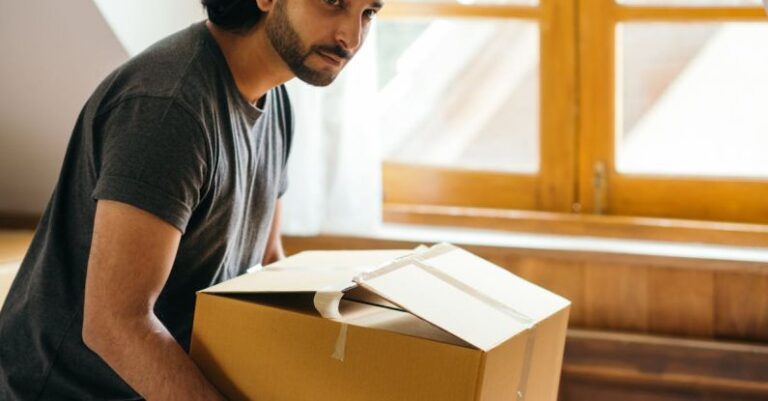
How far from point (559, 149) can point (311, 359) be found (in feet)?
3.87

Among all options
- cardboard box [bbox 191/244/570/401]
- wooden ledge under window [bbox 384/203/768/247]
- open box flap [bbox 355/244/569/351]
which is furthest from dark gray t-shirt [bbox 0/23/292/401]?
wooden ledge under window [bbox 384/203/768/247]

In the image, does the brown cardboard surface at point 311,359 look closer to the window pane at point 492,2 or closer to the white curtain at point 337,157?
the white curtain at point 337,157

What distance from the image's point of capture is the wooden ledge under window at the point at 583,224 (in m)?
2.17

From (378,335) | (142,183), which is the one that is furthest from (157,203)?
(378,335)

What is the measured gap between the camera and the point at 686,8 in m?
2.22

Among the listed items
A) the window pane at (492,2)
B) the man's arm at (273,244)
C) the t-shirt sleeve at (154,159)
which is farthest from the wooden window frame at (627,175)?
the t-shirt sleeve at (154,159)

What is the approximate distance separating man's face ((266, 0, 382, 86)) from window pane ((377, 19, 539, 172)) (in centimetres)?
88

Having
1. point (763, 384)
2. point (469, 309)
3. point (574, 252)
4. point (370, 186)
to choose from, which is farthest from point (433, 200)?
point (469, 309)

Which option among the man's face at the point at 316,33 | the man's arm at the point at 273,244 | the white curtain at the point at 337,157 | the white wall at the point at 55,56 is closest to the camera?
the man's face at the point at 316,33

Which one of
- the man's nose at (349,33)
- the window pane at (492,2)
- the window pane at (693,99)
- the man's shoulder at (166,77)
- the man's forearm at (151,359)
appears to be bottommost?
the man's forearm at (151,359)

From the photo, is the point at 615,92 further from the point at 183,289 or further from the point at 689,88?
the point at 183,289

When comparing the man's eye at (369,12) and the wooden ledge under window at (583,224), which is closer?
the man's eye at (369,12)

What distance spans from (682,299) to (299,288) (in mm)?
1056

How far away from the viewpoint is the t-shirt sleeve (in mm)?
1328
